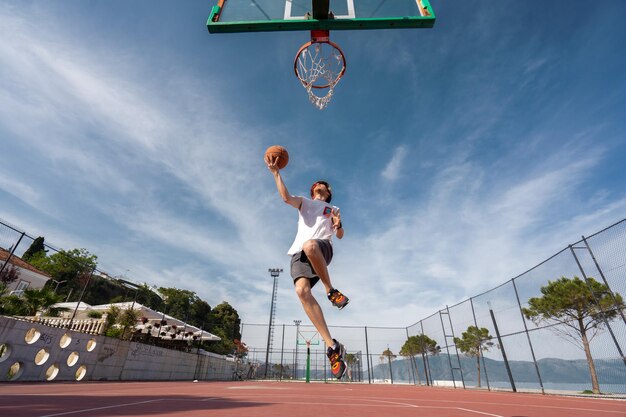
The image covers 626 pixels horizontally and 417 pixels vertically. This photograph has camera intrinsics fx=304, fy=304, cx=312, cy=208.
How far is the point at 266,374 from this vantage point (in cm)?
2819

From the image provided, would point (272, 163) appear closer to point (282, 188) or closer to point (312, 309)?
point (282, 188)

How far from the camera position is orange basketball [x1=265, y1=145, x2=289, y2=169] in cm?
347

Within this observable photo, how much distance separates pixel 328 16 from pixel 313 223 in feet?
13.5

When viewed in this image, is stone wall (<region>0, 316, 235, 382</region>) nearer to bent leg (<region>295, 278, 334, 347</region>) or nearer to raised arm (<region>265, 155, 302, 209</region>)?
raised arm (<region>265, 155, 302, 209</region>)

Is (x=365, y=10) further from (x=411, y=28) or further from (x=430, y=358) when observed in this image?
(x=430, y=358)

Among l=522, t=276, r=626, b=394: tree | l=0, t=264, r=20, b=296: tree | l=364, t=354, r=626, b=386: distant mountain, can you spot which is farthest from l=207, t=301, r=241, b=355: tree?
l=522, t=276, r=626, b=394: tree

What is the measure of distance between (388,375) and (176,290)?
120ft

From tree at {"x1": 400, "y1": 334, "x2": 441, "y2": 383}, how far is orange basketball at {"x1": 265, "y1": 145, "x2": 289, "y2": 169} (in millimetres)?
19856

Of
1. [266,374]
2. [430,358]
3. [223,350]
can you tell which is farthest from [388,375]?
[223,350]

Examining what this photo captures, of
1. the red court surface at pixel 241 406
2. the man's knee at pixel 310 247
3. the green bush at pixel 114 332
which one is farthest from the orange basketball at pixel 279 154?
the green bush at pixel 114 332

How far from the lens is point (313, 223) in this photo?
339cm

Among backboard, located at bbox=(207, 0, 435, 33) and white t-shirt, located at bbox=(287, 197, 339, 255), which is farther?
backboard, located at bbox=(207, 0, 435, 33)

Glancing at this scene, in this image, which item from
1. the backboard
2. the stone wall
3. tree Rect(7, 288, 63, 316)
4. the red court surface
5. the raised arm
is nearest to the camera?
the red court surface

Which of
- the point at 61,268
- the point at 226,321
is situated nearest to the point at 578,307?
the point at 226,321
